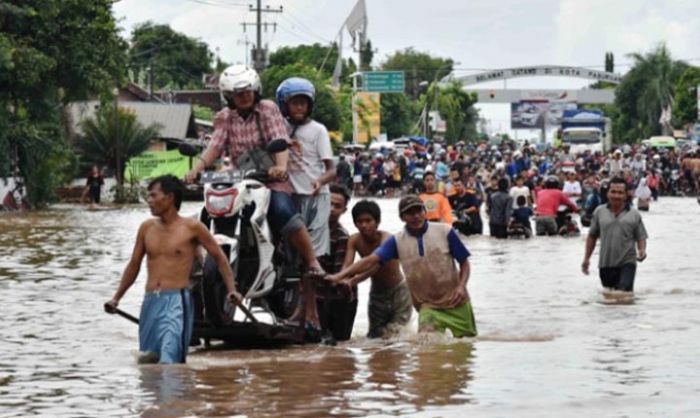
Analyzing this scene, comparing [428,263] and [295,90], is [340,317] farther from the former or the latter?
[295,90]

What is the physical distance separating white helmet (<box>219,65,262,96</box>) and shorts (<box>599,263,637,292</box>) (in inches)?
217

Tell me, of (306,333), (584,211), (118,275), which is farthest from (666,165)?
(306,333)

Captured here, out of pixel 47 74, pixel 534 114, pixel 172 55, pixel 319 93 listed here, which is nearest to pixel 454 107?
pixel 172 55

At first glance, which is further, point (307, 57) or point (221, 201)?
point (307, 57)

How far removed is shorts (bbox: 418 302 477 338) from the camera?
1329 centimetres

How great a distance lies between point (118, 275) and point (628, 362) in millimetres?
10610

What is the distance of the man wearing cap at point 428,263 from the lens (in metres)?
13.1

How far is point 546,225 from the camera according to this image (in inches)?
1280

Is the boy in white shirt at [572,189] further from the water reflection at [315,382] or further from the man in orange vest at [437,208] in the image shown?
the water reflection at [315,382]

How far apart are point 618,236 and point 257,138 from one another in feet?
16.8

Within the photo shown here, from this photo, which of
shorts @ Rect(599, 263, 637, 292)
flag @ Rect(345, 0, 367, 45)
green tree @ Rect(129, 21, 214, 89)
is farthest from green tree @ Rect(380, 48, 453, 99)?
shorts @ Rect(599, 263, 637, 292)

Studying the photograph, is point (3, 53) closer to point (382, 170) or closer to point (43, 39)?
point (43, 39)

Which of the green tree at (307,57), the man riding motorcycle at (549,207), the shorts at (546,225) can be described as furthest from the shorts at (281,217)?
the green tree at (307,57)

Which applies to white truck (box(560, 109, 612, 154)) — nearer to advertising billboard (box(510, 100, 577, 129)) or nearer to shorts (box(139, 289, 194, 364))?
advertising billboard (box(510, 100, 577, 129))
